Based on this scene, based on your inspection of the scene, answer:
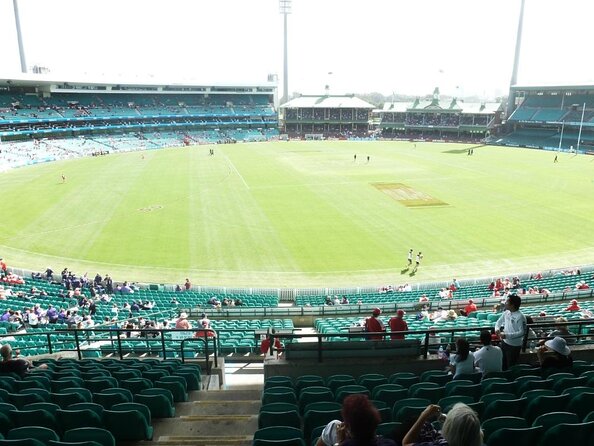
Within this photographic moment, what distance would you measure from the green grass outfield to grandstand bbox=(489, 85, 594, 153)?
27957mm

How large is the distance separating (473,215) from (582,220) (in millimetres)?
7505

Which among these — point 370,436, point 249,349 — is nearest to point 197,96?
point 249,349

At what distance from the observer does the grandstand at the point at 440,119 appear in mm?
100250

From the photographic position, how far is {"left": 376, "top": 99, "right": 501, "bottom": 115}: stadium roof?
100750mm

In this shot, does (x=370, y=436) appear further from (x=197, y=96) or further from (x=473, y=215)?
(x=197, y=96)

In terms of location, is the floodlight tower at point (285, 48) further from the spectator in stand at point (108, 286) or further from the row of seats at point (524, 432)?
the row of seats at point (524, 432)

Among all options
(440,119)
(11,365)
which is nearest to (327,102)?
(440,119)

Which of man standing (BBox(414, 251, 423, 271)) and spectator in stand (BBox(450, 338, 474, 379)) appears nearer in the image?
spectator in stand (BBox(450, 338, 474, 379))

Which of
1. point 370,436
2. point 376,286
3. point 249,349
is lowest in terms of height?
point 376,286

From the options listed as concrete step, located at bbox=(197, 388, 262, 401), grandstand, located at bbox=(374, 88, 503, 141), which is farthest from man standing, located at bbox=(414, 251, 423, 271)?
grandstand, located at bbox=(374, 88, 503, 141)

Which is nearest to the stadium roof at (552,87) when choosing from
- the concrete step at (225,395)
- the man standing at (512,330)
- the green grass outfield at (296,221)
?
the green grass outfield at (296,221)

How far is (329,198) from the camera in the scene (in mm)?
40438

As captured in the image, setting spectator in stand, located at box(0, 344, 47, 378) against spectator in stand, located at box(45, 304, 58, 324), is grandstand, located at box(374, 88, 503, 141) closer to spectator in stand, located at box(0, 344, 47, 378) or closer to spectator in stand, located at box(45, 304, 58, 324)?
spectator in stand, located at box(45, 304, 58, 324)

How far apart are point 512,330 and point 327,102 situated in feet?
348
